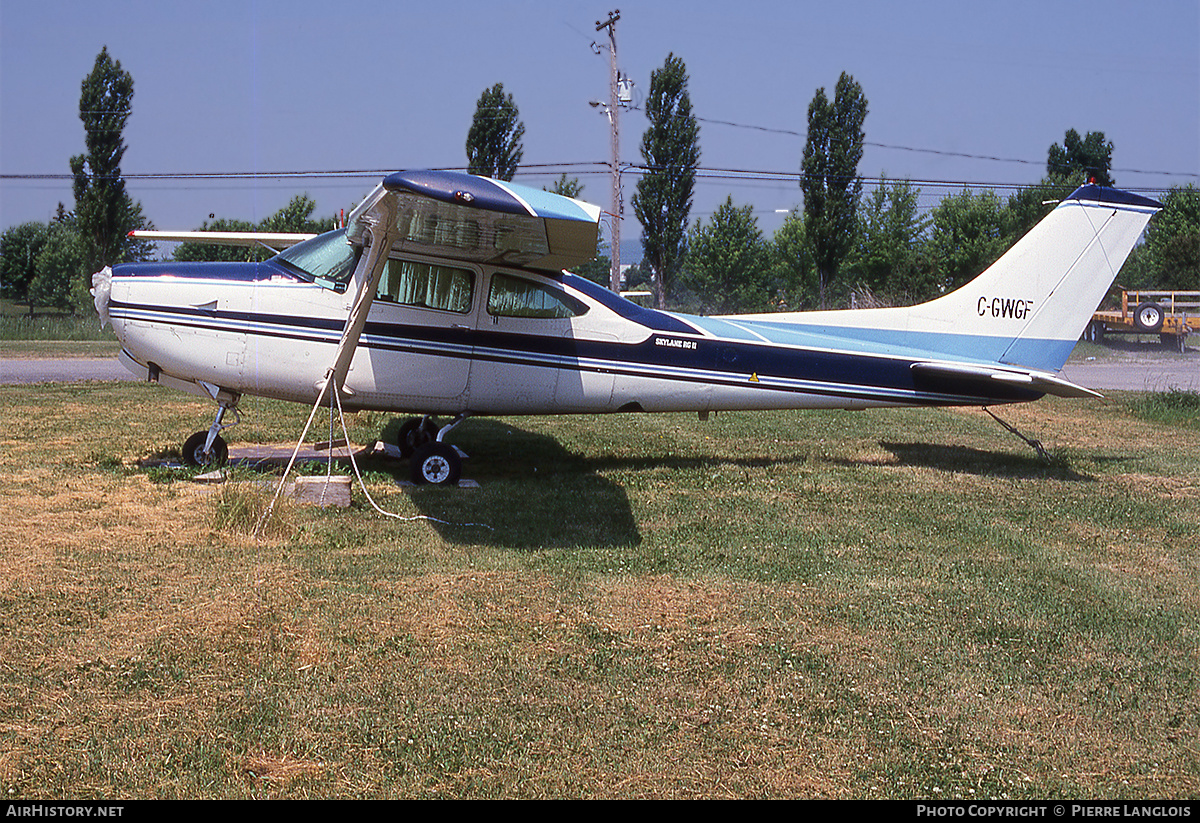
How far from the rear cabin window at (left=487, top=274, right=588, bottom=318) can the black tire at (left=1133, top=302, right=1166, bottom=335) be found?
3026 centimetres

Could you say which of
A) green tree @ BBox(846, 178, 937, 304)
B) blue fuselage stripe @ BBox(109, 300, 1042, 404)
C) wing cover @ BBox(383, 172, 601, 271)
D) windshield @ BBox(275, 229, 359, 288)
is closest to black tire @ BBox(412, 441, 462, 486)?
blue fuselage stripe @ BBox(109, 300, 1042, 404)

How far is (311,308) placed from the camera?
326 inches

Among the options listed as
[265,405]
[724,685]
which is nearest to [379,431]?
[265,405]

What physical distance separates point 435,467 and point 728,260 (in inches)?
1877

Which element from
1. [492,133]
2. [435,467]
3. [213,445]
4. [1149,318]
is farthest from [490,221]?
[1149,318]

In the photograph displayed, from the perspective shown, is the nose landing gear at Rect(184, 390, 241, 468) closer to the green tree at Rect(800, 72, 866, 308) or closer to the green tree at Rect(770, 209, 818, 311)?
the green tree at Rect(800, 72, 866, 308)

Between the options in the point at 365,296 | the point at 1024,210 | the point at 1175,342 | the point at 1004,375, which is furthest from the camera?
the point at 1024,210

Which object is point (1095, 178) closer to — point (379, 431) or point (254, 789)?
point (379, 431)

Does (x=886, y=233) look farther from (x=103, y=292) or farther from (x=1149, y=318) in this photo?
(x=103, y=292)

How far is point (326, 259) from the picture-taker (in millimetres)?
8492

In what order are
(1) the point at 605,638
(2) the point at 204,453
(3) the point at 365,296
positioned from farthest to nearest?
(2) the point at 204,453
(3) the point at 365,296
(1) the point at 605,638

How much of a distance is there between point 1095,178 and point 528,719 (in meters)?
8.72

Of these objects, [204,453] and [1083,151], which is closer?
[204,453]

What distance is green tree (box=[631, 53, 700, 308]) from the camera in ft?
104
